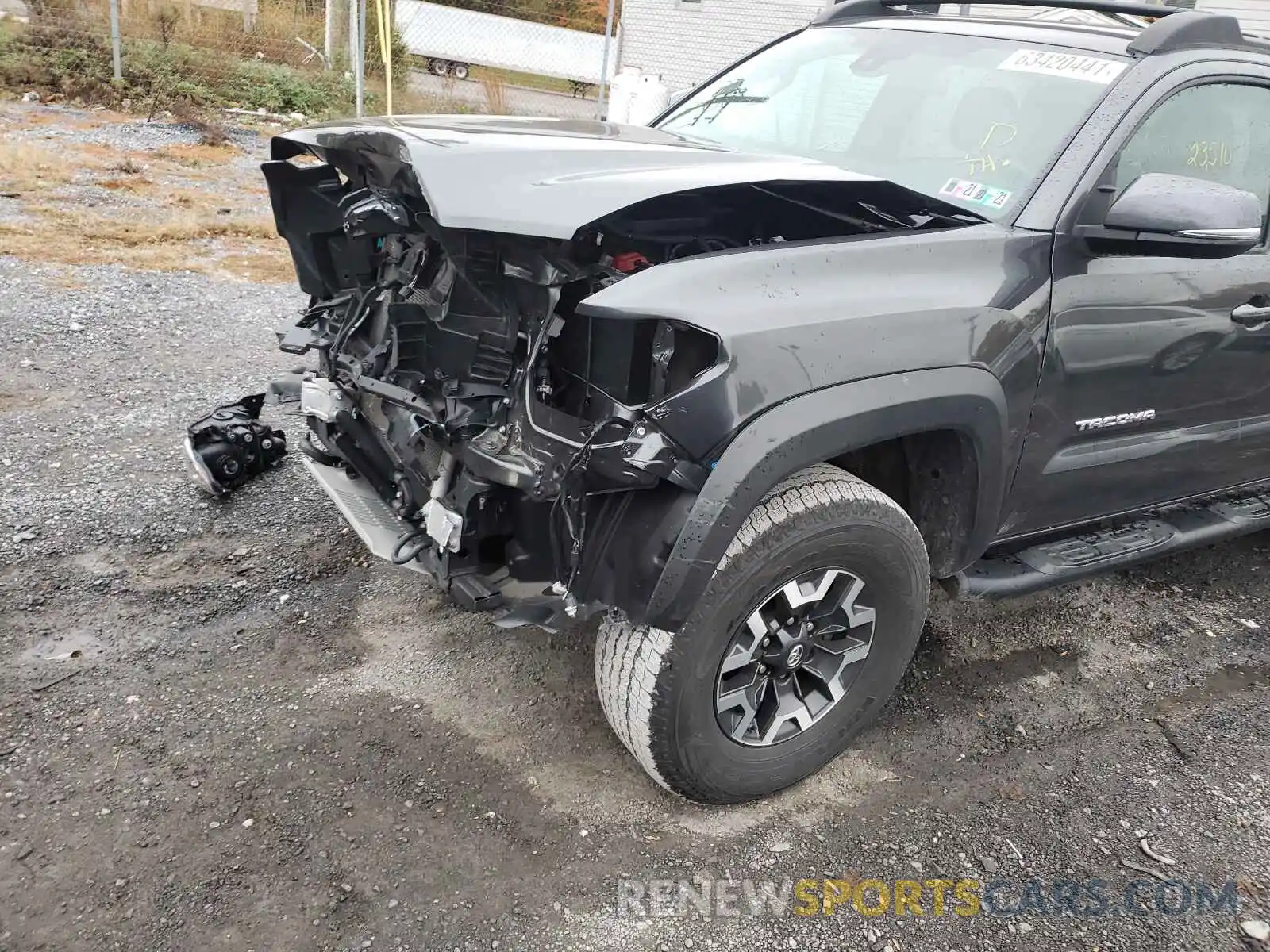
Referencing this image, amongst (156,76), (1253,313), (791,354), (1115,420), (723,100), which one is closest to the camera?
(791,354)

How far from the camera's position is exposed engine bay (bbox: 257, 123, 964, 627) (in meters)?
Result: 2.05

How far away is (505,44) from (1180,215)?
1744 centimetres

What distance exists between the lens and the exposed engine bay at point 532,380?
6.72 feet

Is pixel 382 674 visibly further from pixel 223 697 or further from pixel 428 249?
pixel 428 249

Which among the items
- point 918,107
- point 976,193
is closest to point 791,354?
point 976,193

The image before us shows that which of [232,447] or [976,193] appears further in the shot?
[232,447]

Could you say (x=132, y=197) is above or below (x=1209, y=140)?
below

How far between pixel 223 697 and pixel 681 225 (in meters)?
1.92

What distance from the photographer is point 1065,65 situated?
9.21 feet

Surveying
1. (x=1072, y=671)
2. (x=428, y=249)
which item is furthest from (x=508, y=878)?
(x=1072, y=671)

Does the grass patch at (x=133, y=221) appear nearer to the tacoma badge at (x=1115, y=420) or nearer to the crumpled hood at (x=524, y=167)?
the crumpled hood at (x=524, y=167)

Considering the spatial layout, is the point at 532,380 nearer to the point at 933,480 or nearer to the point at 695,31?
the point at 933,480

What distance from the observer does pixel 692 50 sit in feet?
56.4

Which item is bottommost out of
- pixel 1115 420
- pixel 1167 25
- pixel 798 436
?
pixel 1115 420
